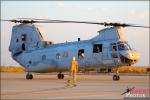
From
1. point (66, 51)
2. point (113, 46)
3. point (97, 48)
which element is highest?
point (113, 46)

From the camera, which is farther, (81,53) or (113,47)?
Result: (81,53)

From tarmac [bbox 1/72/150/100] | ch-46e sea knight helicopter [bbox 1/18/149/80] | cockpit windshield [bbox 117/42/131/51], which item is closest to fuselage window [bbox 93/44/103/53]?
ch-46e sea knight helicopter [bbox 1/18/149/80]

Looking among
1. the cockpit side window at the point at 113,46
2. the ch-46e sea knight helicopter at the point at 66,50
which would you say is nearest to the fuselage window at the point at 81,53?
the ch-46e sea knight helicopter at the point at 66,50

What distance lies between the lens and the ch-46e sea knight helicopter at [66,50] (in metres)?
27.0

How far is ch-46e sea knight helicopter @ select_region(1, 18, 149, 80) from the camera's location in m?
27.0

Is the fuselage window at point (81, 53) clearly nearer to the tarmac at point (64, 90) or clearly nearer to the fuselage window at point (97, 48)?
the fuselage window at point (97, 48)

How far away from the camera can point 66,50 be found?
97.4 ft

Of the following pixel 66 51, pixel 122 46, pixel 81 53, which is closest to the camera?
pixel 122 46

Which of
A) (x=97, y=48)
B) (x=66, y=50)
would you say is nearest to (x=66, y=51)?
(x=66, y=50)

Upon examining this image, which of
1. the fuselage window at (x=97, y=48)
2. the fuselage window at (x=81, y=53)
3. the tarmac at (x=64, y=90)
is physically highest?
the fuselage window at (x=97, y=48)

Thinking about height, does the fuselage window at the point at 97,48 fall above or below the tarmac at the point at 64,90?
above

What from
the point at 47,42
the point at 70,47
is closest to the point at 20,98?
the point at 70,47

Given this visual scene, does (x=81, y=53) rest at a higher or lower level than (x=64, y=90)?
higher

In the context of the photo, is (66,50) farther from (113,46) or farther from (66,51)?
(113,46)
